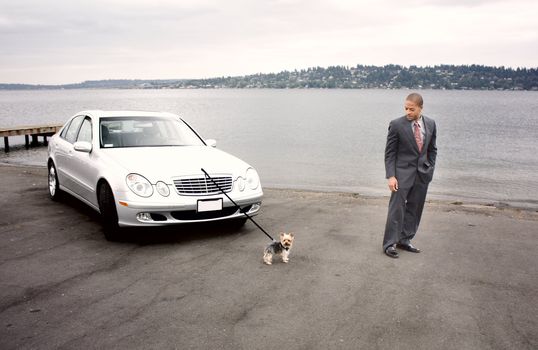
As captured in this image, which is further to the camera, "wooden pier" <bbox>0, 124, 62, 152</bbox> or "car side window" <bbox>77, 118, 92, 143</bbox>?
"wooden pier" <bbox>0, 124, 62, 152</bbox>

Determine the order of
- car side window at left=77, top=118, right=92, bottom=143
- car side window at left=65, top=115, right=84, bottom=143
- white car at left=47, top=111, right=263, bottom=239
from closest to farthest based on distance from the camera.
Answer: white car at left=47, top=111, right=263, bottom=239 < car side window at left=77, top=118, right=92, bottom=143 < car side window at left=65, top=115, right=84, bottom=143

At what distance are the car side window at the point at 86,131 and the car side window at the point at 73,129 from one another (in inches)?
7.2

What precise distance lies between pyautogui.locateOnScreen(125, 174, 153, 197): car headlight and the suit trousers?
301cm

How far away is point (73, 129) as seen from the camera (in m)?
8.02

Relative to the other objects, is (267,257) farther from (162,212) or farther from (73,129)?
(73,129)

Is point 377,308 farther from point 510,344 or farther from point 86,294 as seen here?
point 86,294

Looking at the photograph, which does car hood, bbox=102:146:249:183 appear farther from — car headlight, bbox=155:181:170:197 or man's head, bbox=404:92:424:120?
man's head, bbox=404:92:424:120

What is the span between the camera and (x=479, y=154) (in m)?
26.8

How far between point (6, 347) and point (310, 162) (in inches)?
783

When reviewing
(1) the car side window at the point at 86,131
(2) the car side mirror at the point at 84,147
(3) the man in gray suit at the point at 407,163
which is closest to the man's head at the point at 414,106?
(3) the man in gray suit at the point at 407,163

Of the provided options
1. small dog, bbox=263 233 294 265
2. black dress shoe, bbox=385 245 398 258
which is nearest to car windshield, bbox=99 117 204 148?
small dog, bbox=263 233 294 265

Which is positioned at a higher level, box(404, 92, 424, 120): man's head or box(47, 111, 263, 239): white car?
box(404, 92, 424, 120): man's head

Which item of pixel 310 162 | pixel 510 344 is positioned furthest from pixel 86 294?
pixel 310 162

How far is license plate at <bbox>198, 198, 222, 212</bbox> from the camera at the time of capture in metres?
5.95
